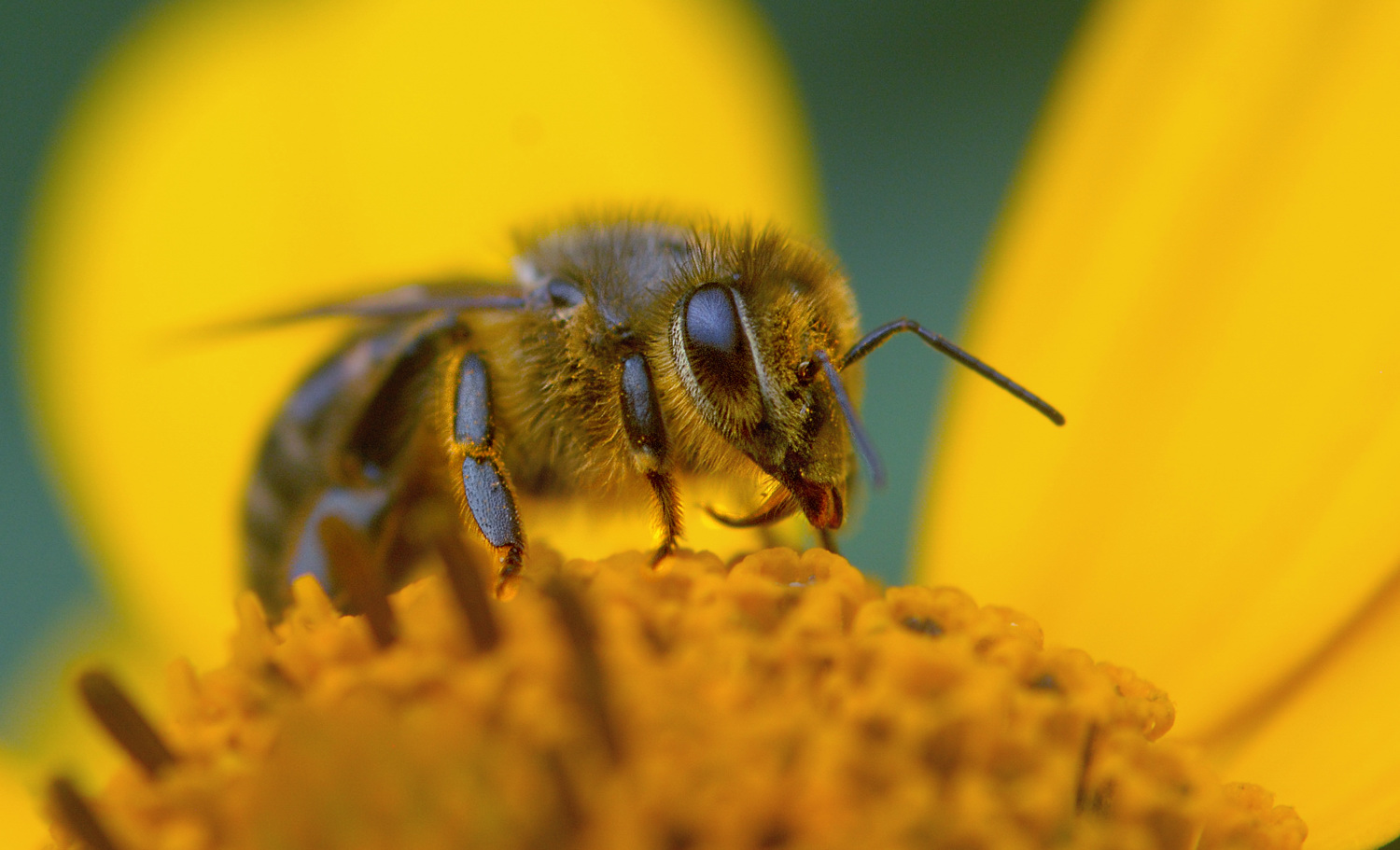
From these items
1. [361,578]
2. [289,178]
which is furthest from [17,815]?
[289,178]

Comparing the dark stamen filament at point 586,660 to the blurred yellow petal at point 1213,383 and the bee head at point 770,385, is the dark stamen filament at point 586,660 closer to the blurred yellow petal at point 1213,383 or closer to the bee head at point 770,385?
the bee head at point 770,385

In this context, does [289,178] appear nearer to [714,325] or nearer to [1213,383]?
[714,325]

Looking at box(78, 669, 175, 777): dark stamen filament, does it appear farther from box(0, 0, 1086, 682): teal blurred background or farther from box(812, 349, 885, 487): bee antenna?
box(0, 0, 1086, 682): teal blurred background

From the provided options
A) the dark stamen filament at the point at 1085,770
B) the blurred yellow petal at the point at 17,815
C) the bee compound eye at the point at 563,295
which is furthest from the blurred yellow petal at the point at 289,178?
the dark stamen filament at the point at 1085,770

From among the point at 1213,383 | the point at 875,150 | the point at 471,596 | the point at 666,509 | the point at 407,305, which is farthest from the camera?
the point at 875,150

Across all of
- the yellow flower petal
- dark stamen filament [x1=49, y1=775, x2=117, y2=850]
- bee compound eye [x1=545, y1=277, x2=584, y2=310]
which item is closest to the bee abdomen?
bee compound eye [x1=545, y1=277, x2=584, y2=310]

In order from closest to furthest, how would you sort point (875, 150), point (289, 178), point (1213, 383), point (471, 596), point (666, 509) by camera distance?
1. point (471, 596)
2. point (666, 509)
3. point (1213, 383)
4. point (289, 178)
5. point (875, 150)
